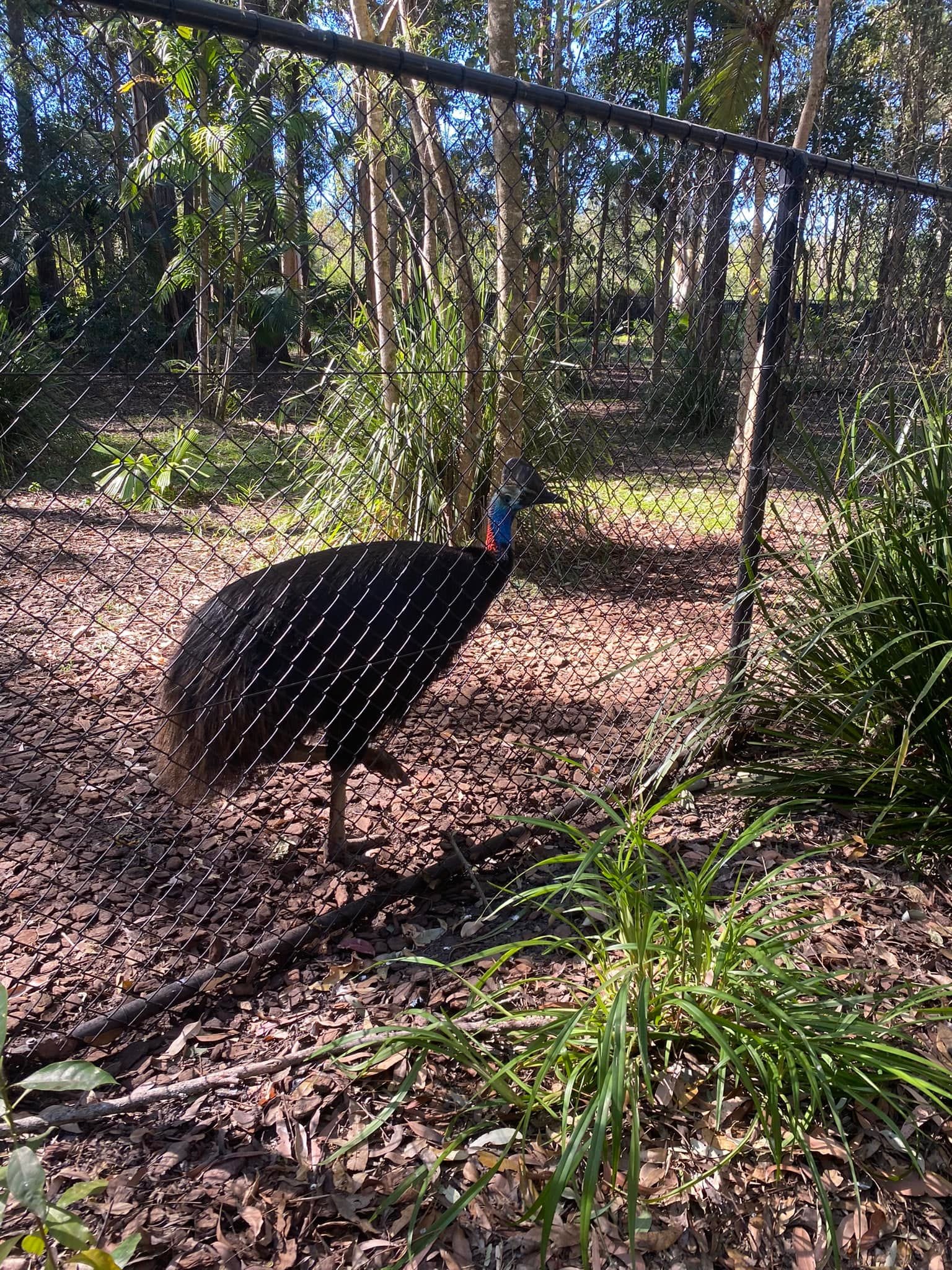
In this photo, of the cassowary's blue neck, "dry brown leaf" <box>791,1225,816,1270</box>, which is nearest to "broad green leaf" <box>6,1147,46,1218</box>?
"dry brown leaf" <box>791,1225,816,1270</box>

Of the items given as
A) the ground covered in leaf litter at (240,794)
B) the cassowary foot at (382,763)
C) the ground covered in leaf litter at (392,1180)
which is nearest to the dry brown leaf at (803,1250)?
the ground covered in leaf litter at (392,1180)

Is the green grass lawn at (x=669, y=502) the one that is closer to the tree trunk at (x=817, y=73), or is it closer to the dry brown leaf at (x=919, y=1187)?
the tree trunk at (x=817, y=73)

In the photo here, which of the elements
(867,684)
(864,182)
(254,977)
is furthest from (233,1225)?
(864,182)

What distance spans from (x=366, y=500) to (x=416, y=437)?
49 cm

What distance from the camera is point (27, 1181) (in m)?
1.03

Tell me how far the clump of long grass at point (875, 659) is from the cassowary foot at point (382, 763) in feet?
3.35

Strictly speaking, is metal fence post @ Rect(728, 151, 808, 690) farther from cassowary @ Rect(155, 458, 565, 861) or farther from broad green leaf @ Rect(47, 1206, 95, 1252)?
broad green leaf @ Rect(47, 1206, 95, 1252)

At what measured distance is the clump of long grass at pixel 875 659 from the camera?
233 cm

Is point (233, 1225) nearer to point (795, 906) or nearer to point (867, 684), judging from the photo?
point (795, 906)

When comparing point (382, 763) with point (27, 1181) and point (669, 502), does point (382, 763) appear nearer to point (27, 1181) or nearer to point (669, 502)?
point (27, 1181)

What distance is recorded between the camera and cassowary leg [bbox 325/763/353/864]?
2.72 metres

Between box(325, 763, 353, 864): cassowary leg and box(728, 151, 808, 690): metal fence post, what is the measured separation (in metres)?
1.28

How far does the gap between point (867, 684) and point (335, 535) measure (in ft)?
10.2

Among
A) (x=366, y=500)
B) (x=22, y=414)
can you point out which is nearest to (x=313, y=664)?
(x=366, y=500)
